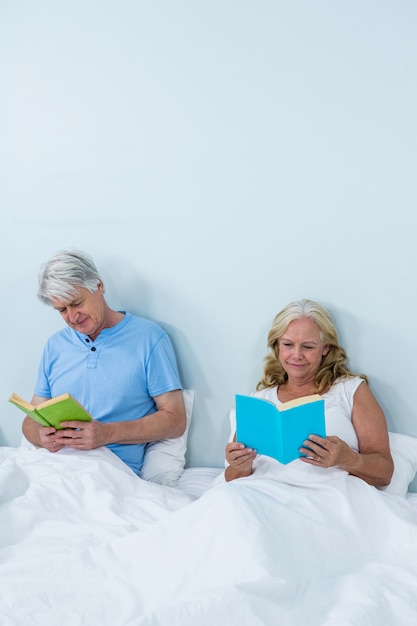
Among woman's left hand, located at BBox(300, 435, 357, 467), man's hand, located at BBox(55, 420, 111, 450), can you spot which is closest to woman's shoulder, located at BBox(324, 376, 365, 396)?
woman's left hand, located at BBox(300, 435, 357, 467)

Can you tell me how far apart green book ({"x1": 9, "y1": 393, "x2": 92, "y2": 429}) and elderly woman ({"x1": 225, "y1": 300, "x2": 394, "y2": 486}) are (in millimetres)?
521

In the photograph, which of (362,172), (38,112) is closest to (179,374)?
(362,172)

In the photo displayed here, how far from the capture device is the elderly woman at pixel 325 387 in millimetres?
2025

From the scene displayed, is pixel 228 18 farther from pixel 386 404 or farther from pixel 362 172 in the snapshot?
pixel 386 404

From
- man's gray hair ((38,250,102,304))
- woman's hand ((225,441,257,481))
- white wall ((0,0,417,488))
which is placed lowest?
woman's hand ((225,441,257,481))

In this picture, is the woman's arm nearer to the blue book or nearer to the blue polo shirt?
the blue book

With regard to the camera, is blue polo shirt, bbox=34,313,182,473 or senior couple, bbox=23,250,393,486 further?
blue polo shirt, bbox=34,313,182,473

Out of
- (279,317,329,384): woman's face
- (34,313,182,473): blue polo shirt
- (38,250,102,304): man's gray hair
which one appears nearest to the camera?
(279,317,329,384): woman's face

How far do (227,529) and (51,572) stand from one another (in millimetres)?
432

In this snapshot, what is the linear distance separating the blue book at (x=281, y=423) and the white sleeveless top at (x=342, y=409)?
0.25m

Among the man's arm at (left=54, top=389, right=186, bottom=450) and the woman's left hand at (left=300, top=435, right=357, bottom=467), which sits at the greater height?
the woman's left hand at (left=300, top=435, right=357, bottom=467)

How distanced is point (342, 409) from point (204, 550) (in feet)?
2.65

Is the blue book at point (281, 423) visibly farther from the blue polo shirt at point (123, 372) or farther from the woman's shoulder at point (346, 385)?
the blue polo shirt at point (123, 372)

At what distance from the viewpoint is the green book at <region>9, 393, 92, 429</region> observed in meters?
2.07
